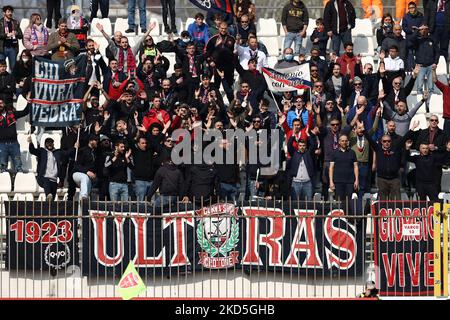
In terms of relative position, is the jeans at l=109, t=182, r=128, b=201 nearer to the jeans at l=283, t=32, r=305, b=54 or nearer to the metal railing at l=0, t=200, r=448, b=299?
the metal railing at l=0, t=200, r=448, b=299

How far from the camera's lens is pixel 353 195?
28.5 m

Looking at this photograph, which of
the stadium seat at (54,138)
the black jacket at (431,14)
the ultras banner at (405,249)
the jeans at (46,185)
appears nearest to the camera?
the ultras banner at (405,249)

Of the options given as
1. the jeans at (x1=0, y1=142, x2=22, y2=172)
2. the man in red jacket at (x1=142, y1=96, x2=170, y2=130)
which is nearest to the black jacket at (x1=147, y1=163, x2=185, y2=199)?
the man in red jacket at (x1=142, y1=96, x2=170, y2=130)

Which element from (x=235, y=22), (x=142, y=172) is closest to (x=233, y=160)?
(x=142, y=172)

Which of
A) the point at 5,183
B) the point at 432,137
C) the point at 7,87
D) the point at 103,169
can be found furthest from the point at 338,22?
the point at 5,183

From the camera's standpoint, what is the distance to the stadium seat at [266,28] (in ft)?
112

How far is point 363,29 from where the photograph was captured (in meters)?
34.5

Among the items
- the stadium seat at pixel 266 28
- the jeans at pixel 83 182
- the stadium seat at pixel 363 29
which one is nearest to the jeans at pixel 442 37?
the stadium seat at pixel 363 29

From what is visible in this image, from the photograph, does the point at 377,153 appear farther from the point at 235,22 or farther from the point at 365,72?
the point at 235,22

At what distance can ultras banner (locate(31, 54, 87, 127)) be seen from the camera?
30.1 meters

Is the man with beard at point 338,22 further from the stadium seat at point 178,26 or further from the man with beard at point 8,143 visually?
the man with beard at point 8,143

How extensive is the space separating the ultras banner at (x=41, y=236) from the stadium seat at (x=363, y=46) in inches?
417

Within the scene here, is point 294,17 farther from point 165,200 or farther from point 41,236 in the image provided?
point 41,236

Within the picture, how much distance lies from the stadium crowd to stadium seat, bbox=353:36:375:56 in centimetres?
79
